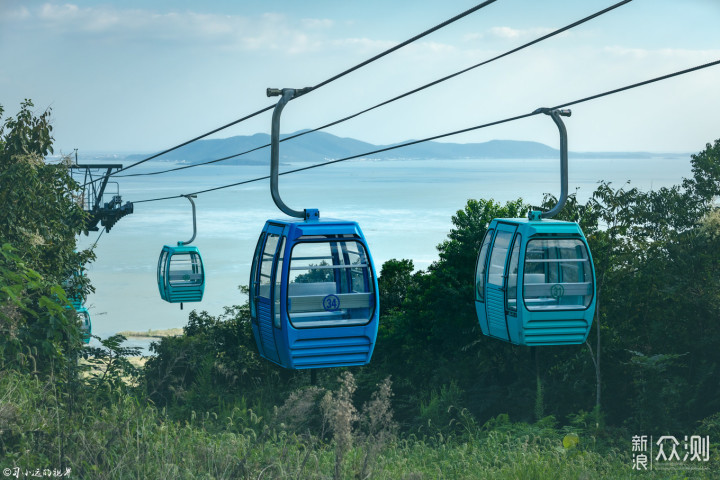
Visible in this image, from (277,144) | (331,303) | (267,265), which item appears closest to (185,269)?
(267,265)

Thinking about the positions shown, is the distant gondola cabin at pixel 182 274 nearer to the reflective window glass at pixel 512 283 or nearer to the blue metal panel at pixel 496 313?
the blue metal panel at pixel 496 313

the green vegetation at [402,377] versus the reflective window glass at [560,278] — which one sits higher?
the reflective window glass at [560,278]

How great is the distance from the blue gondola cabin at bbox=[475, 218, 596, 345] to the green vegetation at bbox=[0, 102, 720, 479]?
6.96 feet

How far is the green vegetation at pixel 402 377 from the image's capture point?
30.0 feet

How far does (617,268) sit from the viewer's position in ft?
77.3

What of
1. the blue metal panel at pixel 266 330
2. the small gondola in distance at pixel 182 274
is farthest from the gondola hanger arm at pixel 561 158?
the small gondola in distance at pixel 182 274

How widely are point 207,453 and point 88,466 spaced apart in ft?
4.47

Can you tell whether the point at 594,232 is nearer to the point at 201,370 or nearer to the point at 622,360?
the point at 622,360

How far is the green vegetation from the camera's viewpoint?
9.14 metres

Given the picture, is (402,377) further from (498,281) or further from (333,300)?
(333,300)

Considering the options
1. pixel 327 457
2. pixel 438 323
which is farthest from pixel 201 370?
pixel 327 457

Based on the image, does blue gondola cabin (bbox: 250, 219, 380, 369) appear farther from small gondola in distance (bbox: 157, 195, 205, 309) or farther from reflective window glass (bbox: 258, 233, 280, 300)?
small gondola in distance (bbox: 157, 195, 205, 309)

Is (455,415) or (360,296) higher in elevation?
(360,296)

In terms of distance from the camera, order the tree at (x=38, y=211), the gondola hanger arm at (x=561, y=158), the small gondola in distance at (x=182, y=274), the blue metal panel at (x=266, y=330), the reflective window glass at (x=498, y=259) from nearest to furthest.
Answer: the blue metal panel at (x=266, y=330) < the gondola hanger arm at (x=561, y=158) < the reflective window glass at (x=498, y=259) < the tree at (x=38, y=211) < the small gondola in distance at (x=182, y=274)
